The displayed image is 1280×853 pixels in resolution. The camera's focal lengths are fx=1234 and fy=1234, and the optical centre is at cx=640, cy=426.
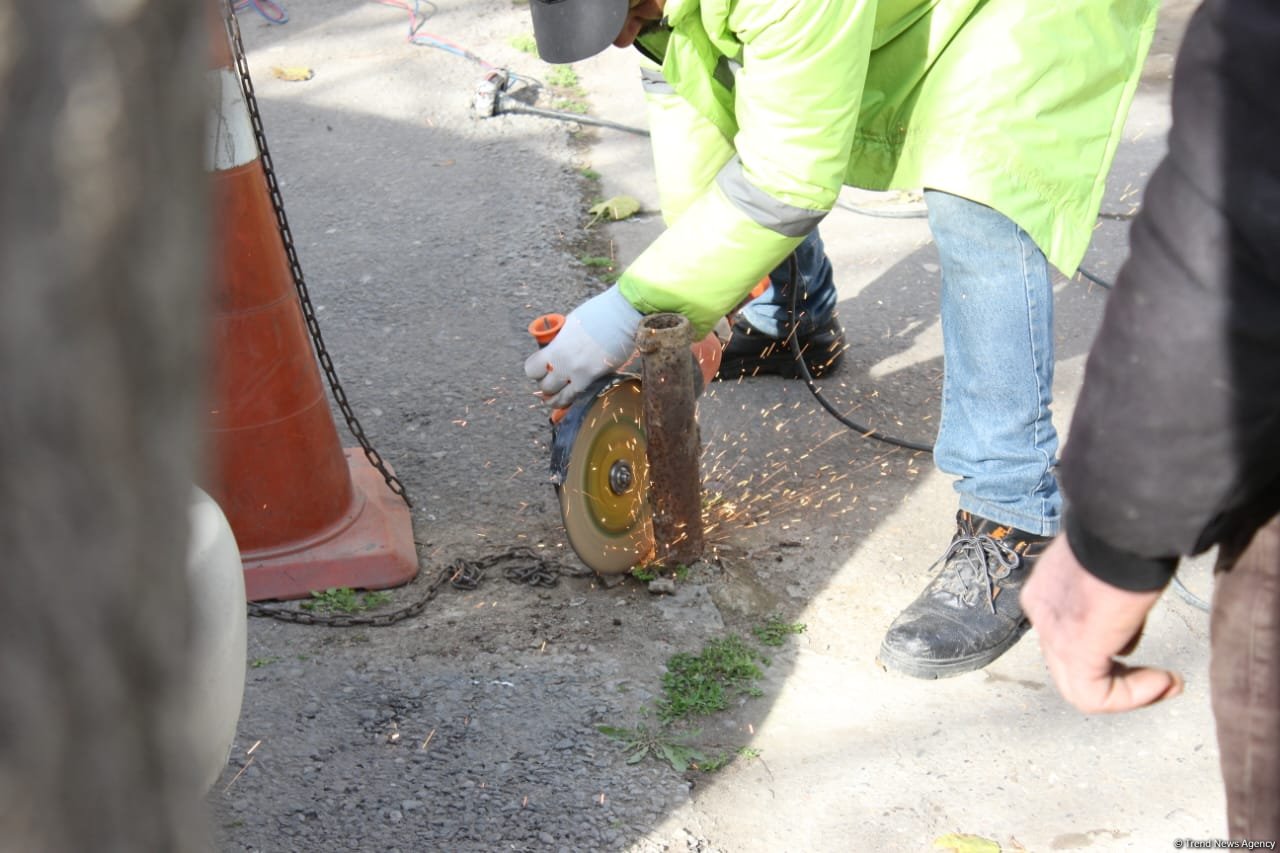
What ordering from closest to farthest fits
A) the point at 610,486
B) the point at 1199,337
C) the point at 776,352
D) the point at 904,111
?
the point at 1199,337 < the point at 904,111 < the point at 610,486 < the point at 776,352

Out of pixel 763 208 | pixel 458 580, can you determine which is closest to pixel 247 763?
pixel 458 580

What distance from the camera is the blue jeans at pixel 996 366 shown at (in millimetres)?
2725

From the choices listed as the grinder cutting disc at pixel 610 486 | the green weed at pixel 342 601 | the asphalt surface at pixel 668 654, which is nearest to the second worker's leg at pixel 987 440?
the asphalt surface at pixel 668 654

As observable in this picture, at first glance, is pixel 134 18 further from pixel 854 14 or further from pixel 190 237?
pixel 854 14

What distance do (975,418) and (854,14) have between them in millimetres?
958

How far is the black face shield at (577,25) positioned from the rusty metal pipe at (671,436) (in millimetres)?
638

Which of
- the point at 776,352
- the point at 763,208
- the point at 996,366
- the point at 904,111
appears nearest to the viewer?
the point at 763,208

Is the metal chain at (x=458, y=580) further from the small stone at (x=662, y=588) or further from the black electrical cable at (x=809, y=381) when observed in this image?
the black electrical cable at (x=809, y=381)

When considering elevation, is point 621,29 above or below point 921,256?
above

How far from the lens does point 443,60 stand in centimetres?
730

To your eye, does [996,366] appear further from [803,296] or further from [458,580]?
[458,580]

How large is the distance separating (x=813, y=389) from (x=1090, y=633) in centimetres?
253

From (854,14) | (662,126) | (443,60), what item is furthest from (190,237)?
(443,60)

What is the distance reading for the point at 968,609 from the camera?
2.86 metres
